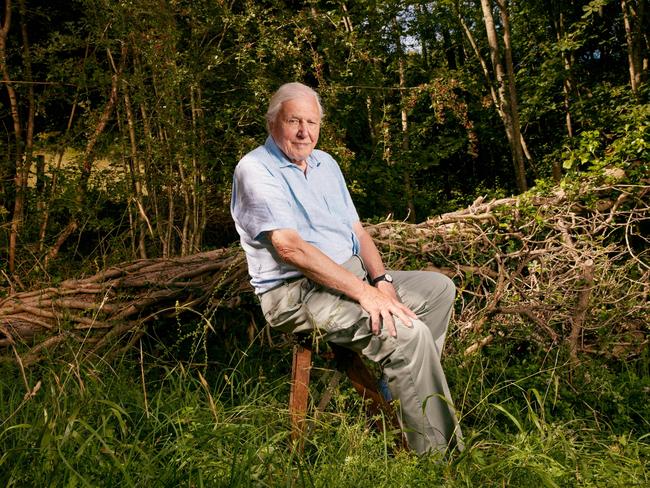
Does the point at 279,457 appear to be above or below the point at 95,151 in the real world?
below

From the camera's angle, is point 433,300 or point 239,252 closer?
point 433,300

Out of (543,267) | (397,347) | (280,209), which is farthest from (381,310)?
(543,267)

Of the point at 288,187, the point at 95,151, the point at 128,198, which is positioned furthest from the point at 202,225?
the point at 288,187

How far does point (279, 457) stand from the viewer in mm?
2242

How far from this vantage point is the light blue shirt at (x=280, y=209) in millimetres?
2598

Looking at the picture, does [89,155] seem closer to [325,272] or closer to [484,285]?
[484,285]

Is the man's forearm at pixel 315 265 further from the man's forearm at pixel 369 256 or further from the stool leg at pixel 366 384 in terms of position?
the man's forearm at pixel 369 256

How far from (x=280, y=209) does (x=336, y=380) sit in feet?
2.29

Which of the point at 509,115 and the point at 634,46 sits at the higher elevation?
the point at 634,46

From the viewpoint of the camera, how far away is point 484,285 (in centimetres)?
458

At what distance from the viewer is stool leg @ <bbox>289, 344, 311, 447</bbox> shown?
8.32ft

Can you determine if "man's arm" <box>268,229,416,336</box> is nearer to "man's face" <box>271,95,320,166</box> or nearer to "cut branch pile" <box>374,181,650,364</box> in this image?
"man's face" <box>271,95,320,166</box>

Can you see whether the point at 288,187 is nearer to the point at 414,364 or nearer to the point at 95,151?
the point at 414,364

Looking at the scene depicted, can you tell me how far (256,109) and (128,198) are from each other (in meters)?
1.45
